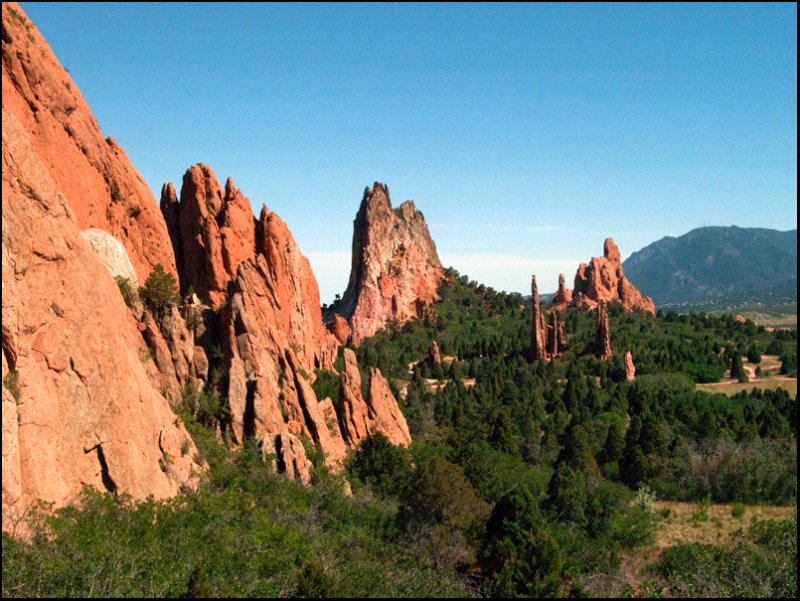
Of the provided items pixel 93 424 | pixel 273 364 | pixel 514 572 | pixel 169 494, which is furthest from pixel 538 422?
pixel 93 424

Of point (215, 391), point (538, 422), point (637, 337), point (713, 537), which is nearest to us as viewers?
point (215, 391)

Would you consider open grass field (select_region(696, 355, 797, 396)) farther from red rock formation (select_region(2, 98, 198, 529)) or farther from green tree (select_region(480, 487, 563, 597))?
red rock formation (select_region(2, 98, 198, 529))

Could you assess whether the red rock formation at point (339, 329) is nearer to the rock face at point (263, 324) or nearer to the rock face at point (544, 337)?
the rock face at point (544, 337)

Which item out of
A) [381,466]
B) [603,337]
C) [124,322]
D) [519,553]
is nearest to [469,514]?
[519,553]

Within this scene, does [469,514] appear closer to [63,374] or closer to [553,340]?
[63,374]

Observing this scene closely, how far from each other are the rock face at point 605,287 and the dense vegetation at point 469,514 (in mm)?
64049

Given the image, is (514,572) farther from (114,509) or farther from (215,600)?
(114,509)

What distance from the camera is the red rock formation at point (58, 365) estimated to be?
21.3m

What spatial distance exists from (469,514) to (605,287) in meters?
124

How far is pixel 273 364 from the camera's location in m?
43.8

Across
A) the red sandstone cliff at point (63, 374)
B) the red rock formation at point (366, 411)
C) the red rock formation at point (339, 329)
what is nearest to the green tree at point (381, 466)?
the red rock formation at point (366, 411)

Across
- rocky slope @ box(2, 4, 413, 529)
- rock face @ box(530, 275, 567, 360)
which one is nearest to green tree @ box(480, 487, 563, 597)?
rocky slope @ box(2, 4, 413, 529)

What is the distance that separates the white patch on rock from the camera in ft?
129

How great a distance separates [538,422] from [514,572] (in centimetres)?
4465
